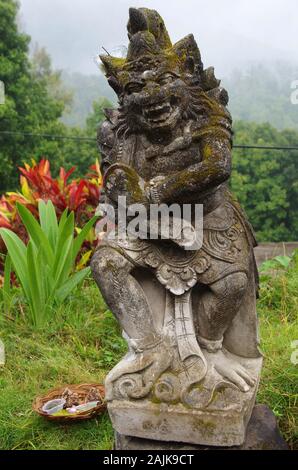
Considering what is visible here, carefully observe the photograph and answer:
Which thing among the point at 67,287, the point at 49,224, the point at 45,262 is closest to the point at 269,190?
the point at 49,224

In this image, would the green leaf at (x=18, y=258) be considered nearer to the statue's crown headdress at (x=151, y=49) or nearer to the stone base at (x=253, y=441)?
the stone base at (x=253, y=441)

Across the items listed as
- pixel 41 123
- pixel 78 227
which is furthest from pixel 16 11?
pixel 78 227

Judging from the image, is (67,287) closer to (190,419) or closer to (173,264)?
(173,264)

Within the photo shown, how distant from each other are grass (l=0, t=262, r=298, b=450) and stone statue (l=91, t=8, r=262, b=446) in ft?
2.40

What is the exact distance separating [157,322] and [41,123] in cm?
1029

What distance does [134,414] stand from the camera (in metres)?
2.29

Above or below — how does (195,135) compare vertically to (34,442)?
above

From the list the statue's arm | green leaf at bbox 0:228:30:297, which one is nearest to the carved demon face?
the statue's arm

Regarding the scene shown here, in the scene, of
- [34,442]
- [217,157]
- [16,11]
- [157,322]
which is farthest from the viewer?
[16,11]

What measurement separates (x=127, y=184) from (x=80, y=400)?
1.45 meters

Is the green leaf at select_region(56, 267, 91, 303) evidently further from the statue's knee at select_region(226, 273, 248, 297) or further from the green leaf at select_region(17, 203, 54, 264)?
the statue's knee at select_region(226, 273, 248, 297)

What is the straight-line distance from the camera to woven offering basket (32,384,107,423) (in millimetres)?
3018

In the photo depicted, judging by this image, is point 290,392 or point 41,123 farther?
point 41,123

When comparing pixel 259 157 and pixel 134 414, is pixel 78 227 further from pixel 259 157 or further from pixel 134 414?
pixel 259 157
